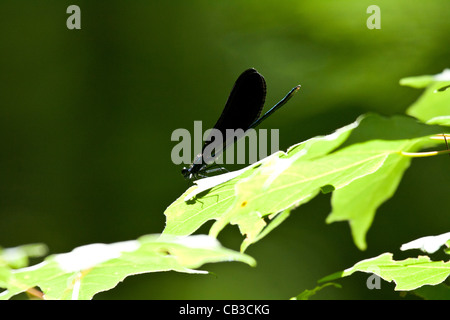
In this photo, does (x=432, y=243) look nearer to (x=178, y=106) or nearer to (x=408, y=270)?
(x=408, y=270)

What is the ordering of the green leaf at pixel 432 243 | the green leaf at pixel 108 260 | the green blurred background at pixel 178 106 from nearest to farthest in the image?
the green leaf at pixel 108 260
the green leaf at pixel 432 243
the green blurred background at pixel 178 106

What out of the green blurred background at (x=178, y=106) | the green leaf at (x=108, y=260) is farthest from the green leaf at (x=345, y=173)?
the green blurred background at (x=178, y=106)

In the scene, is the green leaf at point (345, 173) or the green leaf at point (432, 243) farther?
the green leaf at point (432, 243)

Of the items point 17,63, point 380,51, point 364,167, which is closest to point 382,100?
point 380,51

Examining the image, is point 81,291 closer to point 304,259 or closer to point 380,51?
point 304,259

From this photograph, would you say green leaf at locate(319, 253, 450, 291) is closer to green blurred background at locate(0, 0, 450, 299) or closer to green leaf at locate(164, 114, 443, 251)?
green leaf at locate(164, 114, 443, 251)

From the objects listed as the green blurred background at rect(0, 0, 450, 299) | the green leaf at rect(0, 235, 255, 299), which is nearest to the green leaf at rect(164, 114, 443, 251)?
the green leaf at rect(0, 235, 255, 299)

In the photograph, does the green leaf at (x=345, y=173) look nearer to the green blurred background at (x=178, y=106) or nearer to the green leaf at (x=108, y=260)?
the green leaf at (x=108, y=260)
